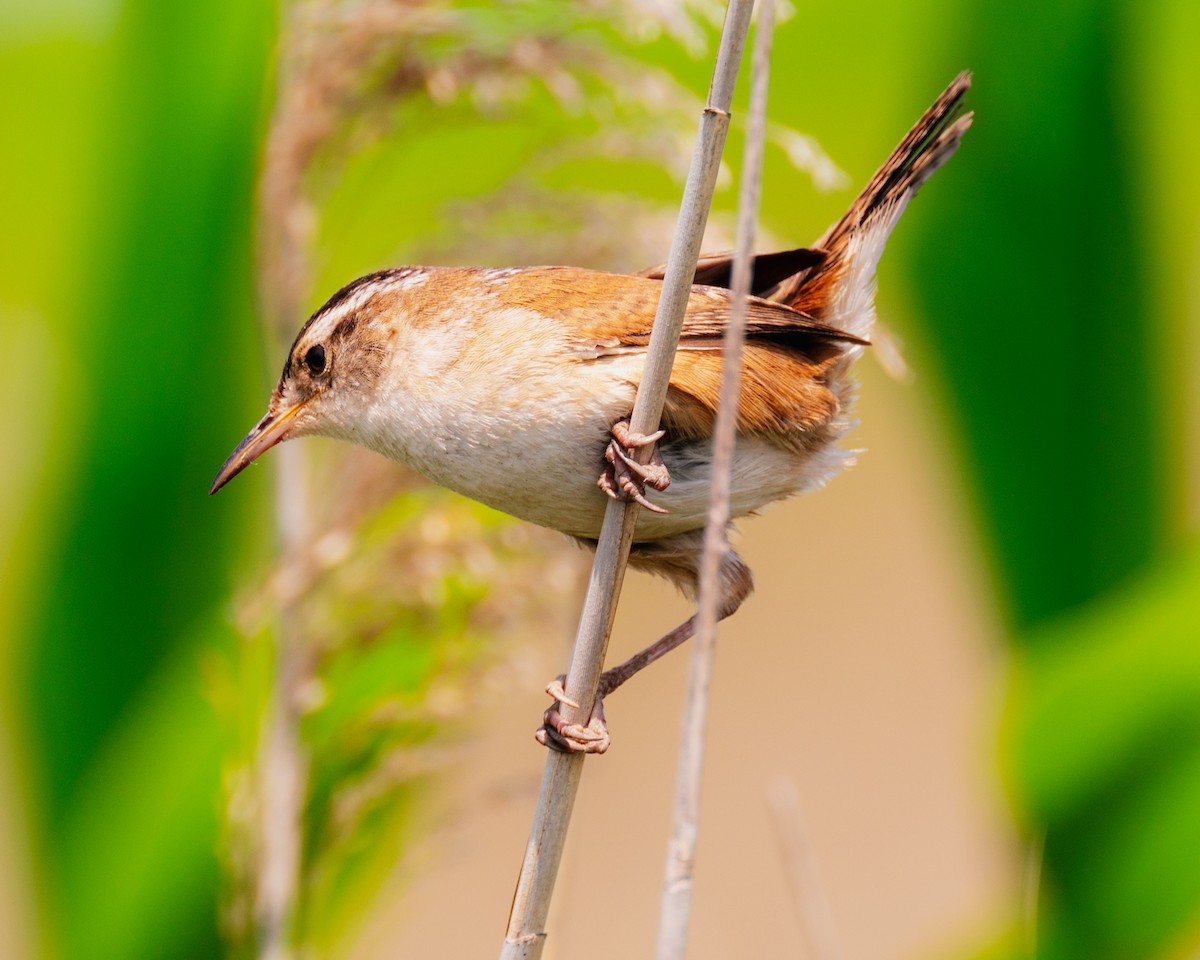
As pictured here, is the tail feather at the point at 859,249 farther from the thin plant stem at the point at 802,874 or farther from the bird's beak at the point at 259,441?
the thin plant stem at the point at 802,874

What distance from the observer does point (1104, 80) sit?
2242mm

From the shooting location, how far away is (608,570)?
52.1 inches

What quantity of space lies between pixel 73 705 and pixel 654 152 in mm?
1265

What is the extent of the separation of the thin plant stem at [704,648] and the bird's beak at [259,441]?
90cm

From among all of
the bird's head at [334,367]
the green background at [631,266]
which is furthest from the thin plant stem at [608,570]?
the green background at [631,266]

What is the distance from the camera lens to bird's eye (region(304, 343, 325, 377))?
69.1 inches

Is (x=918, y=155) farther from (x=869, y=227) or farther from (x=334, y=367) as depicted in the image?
(x=334, y=367)

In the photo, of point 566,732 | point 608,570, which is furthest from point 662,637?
point 608,570

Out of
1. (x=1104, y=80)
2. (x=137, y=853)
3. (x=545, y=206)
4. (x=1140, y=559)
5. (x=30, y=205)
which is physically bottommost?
(x=137, y=853)

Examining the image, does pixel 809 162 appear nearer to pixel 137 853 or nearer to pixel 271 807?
pixel 271 807

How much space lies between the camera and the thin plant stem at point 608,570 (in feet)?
3.77

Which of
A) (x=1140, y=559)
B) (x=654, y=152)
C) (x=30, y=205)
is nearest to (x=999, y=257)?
(x=1140, y=559)

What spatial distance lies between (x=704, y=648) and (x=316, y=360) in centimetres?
97

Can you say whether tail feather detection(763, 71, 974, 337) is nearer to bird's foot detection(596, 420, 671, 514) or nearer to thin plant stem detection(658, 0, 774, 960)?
bird's foot detection(596, 420, 671, 514)
